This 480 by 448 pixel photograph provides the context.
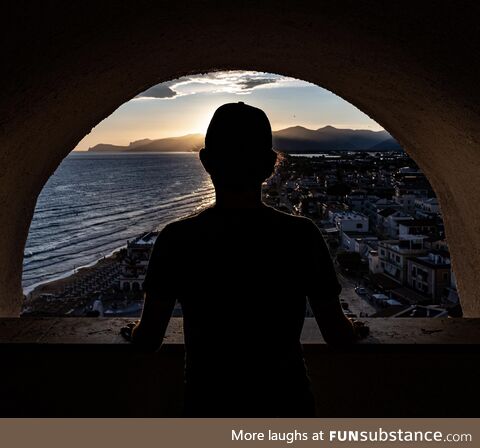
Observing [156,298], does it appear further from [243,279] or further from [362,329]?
[362,329]

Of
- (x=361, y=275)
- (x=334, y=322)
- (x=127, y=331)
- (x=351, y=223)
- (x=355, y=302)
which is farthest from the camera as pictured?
(x=351, y=223)

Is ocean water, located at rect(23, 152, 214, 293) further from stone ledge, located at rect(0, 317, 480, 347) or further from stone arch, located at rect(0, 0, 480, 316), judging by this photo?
stone ledge, located at rect(0, 317, 480, 347)

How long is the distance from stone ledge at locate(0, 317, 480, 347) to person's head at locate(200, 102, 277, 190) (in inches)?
43.8

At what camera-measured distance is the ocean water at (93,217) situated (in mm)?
45031

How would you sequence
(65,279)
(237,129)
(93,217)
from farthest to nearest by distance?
(93,217) → (65,279) → (237,129)

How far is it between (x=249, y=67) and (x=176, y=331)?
84.5 inches

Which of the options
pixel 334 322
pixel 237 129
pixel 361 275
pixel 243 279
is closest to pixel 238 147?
pixel 237 129

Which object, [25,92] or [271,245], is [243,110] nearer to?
[271,245]

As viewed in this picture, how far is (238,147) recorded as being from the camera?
152 centimetres

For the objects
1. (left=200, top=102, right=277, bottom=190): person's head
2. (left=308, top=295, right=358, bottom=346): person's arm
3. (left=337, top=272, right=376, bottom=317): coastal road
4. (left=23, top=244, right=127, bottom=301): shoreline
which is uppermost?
(left=200, top=102, right=277, bottom=190): person's head

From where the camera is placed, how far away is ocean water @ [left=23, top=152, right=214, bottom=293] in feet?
148

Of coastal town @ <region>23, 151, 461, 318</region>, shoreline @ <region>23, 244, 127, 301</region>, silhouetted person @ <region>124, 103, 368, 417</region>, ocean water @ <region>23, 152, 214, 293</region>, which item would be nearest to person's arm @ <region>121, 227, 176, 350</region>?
silhouetted person @ <region>124, 103, 368, 417</region>

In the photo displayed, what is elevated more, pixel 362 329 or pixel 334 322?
pixel 334 322

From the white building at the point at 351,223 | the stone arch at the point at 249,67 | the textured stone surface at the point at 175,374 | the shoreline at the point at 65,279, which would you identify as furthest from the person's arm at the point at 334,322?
the white building at the point at 351,223
